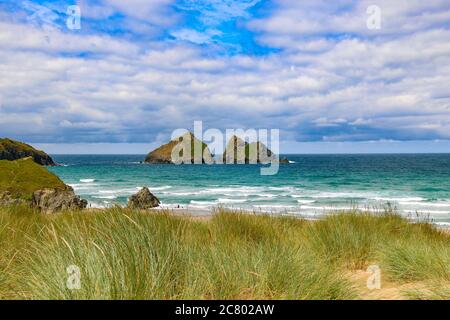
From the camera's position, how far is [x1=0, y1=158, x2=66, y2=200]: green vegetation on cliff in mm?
23219

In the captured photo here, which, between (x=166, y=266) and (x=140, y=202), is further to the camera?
(x=140, y=202)

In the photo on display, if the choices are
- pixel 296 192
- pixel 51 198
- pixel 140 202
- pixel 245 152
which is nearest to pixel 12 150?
pixel 245 152

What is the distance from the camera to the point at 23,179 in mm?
24516

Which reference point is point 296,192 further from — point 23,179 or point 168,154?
point 168,154

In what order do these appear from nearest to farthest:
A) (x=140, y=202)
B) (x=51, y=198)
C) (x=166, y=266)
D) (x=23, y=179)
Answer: (x=166, y=266), (x=140, y=202), (x=51, y=198), (x=23, y=179)

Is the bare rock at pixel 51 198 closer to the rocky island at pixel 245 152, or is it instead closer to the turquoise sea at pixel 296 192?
the turquoise sea at pixel 296 192

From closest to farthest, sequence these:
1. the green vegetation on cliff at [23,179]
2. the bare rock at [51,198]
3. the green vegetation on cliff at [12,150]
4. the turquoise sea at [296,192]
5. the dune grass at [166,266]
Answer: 1. the dune grass at [166,266]
2. the bare rock at [51,198]
3. the green vegetation on cliff at [23,179]
4. the turquoise sea at [296,192]
5. the green vegetation on cliff at [12,150]

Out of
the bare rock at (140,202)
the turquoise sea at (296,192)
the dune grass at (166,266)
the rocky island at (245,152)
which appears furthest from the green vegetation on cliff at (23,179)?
the rocky island at (245,152)

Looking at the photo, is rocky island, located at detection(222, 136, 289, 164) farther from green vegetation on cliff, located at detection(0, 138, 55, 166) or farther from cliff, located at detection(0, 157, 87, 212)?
cliff, located at detection(0, 157, 87, 212)

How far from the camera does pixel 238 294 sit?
199 inches

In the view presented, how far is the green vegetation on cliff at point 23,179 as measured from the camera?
23219mm

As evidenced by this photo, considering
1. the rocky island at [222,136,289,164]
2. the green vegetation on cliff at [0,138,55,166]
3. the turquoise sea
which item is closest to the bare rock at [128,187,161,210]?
the turquoise sea
